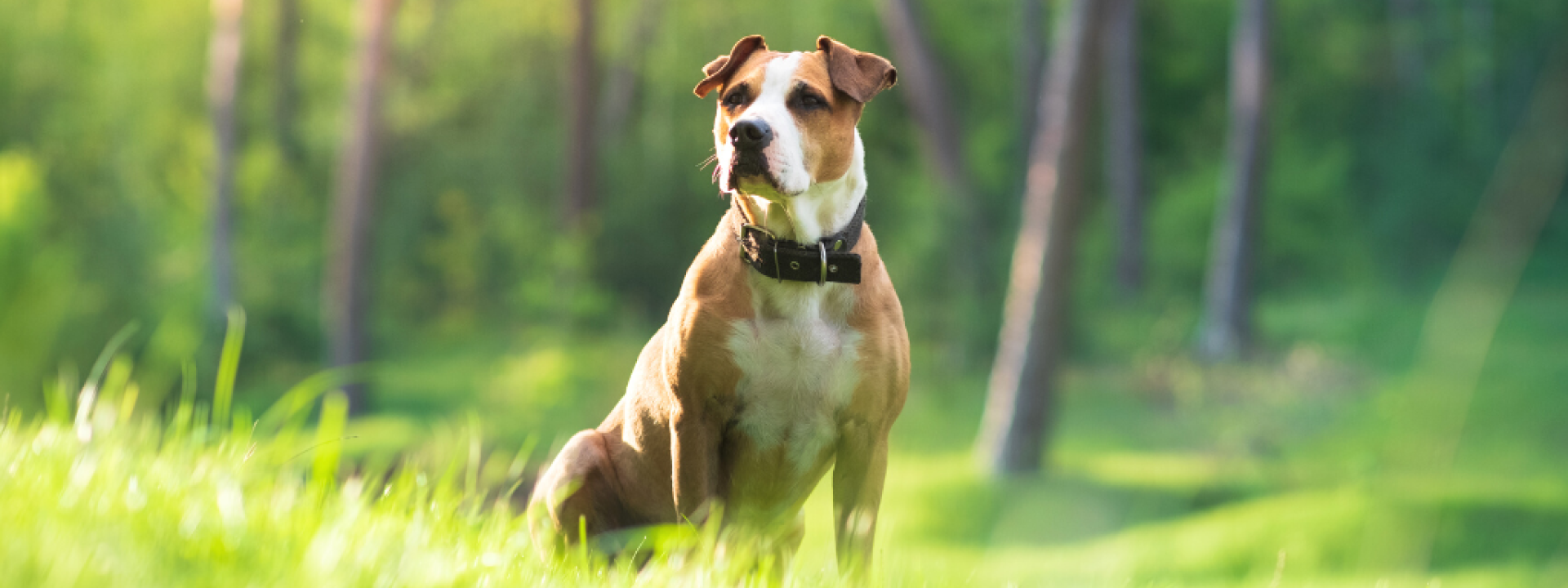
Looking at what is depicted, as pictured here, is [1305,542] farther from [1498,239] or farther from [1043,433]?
[1498,239]

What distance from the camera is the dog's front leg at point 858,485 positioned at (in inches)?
115

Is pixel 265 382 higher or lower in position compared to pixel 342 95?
lower

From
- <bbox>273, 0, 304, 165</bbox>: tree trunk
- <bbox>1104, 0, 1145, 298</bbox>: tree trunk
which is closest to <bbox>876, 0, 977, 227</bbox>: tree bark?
<bbox>1104, 0, 1145, 298</bbox>: tree trunk

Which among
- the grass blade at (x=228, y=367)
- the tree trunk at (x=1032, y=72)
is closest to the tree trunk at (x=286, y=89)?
the tree trunk at (x=1032, y=72)

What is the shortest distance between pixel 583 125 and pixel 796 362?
12.9 meters

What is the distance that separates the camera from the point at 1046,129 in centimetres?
899

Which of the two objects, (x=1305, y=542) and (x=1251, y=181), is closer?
(x=1305, y=542)

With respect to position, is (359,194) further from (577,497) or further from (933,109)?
(577,497)

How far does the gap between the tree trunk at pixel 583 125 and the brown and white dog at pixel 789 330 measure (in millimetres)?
12221

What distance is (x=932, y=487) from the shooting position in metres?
8.70

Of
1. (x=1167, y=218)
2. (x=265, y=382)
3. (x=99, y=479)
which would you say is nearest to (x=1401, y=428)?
(x=99, y=479)

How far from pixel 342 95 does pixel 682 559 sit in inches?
918

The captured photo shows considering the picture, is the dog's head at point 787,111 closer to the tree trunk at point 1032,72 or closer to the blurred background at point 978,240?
the blurred background at point 978,240

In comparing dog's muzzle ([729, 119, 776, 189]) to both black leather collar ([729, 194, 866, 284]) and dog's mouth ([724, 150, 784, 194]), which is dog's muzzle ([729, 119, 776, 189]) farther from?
black leather collar ([729, 194, 866, 284])
